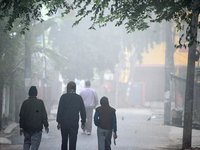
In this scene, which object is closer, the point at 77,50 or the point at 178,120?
the point at 178,120

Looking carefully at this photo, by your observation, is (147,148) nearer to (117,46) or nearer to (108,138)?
(108,138)

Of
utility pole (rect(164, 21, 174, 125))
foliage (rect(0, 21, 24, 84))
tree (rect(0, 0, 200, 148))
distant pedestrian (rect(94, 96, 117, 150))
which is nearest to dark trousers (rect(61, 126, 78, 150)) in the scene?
distant pedestrian (rect(94, 96, 117, 150))

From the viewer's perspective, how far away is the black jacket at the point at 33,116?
6996 millimetres

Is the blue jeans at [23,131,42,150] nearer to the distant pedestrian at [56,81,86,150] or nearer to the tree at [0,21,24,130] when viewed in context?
the distant pedestrian at [56,81,86,150]

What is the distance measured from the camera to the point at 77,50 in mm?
36562

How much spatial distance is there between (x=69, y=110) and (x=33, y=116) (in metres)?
Answer: 0.77

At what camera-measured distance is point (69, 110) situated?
730cm

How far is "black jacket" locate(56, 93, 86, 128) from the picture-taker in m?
7.23

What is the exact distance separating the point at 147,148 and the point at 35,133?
4.40 meters

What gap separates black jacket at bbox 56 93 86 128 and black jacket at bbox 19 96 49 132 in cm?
38

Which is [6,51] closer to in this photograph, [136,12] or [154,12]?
[154,12]

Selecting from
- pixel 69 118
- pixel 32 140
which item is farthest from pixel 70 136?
pixel 32 140

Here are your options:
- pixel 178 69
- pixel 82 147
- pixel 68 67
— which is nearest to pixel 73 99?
pixel 82 147

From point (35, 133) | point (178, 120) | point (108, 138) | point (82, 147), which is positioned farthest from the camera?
point (178, 120)
